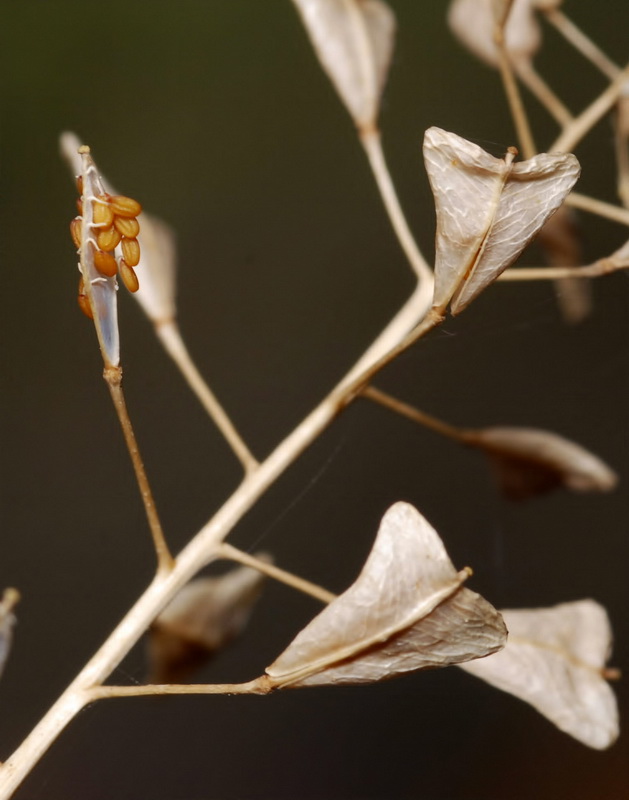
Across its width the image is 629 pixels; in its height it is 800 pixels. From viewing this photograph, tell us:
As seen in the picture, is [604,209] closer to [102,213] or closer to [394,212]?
[394,212]

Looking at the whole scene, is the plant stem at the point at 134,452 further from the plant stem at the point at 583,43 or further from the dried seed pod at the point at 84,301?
the plant stem at the point at 583,43

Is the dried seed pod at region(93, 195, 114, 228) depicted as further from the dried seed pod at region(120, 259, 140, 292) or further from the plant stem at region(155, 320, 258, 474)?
the plant stem at region(155, 320, 258, 474)

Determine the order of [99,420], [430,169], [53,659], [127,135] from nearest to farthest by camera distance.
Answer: [430,169] < [53,659] < [99,420] < [127,135]

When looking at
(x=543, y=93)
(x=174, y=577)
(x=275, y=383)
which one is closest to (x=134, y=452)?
(x=174, y=577)

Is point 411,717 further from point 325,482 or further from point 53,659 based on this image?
point 53,659

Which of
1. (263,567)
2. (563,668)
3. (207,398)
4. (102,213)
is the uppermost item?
(102,213)

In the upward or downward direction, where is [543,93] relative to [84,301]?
upward

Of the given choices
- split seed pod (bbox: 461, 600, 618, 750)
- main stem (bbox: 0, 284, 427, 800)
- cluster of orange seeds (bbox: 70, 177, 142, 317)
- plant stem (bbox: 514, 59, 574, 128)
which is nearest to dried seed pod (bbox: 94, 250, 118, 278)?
cluster of orange seeds (bbox: 70, 177, 142, 317)

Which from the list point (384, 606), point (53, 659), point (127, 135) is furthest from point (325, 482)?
point (384, 606)
